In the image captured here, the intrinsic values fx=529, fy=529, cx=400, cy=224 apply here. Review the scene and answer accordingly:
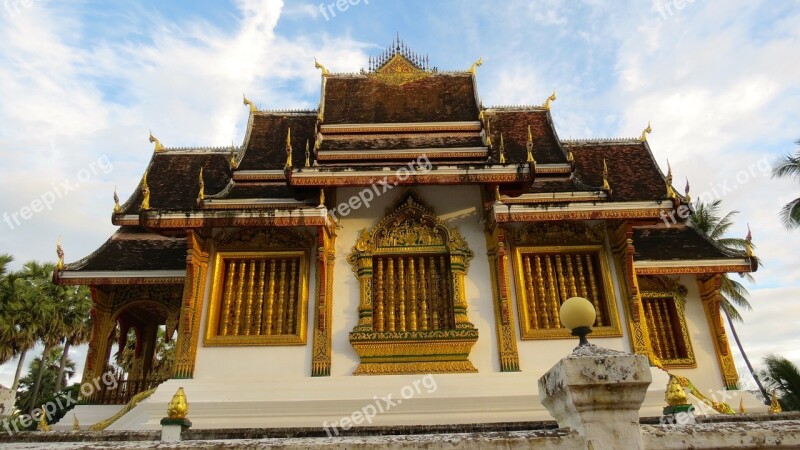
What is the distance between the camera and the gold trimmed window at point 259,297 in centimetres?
848

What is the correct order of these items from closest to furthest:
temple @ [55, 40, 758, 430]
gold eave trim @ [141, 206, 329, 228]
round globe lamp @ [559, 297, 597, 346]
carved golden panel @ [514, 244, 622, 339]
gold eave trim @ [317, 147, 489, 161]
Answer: round globe lamp @ [559, 297, 597, 346] < temple @ [55, 40, 758, 430] < gold eave trim @ [141, 206, 329, 228] < carved golden panel @ [514, 244, 622, 339] < gold eave trim @ [317, 147, 489, 161]

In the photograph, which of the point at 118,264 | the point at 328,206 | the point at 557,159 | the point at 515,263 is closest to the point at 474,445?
the point at 515,263

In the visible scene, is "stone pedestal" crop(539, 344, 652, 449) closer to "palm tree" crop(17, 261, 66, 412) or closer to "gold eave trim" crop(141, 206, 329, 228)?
"gold eave trim" crop(141, 206, 329, 228)

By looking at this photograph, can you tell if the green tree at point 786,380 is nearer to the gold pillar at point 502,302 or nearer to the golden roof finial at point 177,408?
the gold pillar at point 502,302

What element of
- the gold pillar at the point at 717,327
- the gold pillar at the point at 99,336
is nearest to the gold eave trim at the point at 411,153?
the gold pillar at the point at 717,327

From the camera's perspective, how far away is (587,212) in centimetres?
856

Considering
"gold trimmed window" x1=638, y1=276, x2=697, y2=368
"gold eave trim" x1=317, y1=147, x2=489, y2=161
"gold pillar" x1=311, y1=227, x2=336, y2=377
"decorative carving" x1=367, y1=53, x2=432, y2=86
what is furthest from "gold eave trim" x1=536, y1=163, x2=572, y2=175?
"gold pillar" x1=311, y1=227, x2=336, y2=377

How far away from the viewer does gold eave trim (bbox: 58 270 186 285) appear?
33.3ft

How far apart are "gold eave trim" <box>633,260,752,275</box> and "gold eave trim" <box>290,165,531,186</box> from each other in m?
3.15

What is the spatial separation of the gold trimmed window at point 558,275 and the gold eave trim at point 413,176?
102 cm

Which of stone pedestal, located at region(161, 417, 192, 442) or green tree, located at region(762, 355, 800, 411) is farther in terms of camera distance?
green tree, located at region(762, 355, 800, 411)

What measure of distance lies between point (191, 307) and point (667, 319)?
29.4 feet

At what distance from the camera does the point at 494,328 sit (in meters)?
8.59

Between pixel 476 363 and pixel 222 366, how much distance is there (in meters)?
3.99
